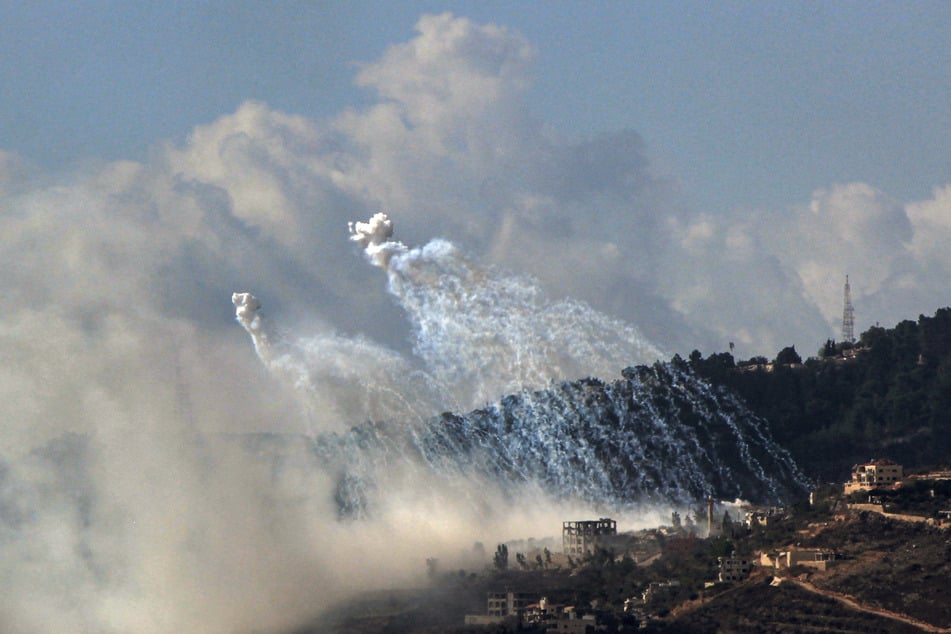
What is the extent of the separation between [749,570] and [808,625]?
56.3ft

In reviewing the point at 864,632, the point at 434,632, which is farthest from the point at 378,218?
the point at 864,632

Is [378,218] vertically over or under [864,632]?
over

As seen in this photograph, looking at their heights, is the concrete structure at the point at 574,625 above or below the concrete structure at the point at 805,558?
below

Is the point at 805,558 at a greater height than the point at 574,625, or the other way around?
the point at 805,558

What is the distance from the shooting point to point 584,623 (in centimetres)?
19300

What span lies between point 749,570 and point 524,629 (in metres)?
17.6

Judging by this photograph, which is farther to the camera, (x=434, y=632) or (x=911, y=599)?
(x=434, y=632)

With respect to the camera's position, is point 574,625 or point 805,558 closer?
point 574,625

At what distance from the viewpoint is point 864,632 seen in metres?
179

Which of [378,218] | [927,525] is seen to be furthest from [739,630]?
[378,218]

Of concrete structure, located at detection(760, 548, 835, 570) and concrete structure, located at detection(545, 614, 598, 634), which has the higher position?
concrete structure, located at detection(760, 548, 835, 570)

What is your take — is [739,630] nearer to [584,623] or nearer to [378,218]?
[584,623]

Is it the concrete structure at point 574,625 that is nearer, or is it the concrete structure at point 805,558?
the concrete structure at point 574,625

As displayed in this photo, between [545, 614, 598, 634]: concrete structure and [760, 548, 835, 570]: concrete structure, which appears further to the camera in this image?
[760, 548, 835, 570]: concrete structure
